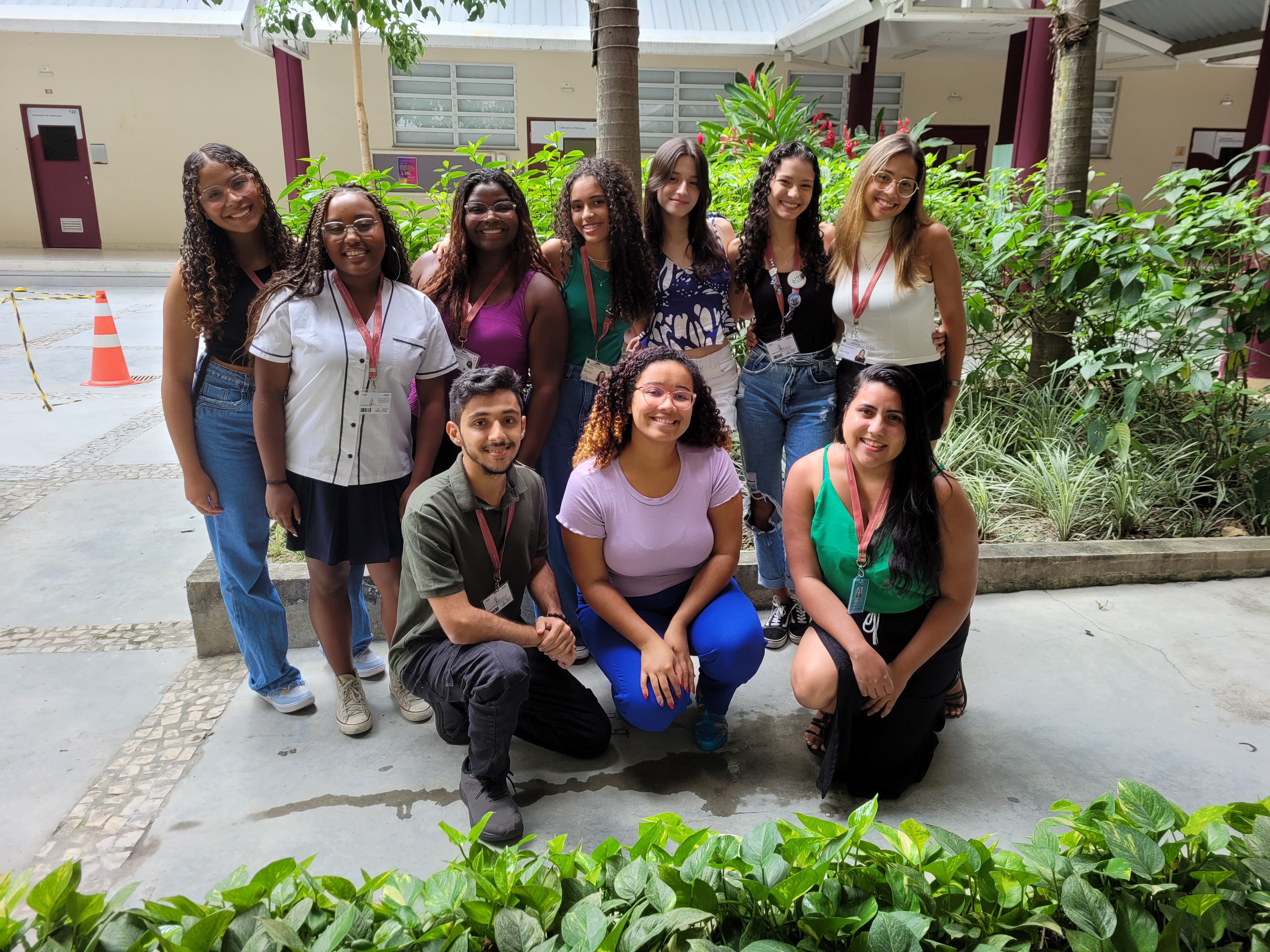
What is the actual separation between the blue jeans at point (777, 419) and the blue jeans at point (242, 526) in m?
1.59

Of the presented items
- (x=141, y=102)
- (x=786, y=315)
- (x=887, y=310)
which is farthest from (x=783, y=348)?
(x=141, y=102)

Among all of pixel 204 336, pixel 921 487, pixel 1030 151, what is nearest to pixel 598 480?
pixel 921 487

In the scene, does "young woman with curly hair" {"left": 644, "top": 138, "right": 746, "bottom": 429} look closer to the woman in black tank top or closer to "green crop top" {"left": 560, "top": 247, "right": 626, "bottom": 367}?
"green crop top" {"left": 560, "top": 247, "right": 626, "bottom": 367}

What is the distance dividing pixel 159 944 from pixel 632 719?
5.31 ft

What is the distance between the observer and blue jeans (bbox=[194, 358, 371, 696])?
2.87 m

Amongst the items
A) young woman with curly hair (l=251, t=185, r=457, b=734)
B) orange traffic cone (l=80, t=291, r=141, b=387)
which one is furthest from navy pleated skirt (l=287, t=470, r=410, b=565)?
orange traffic cone (l=80, t=291, r=141, b=387)

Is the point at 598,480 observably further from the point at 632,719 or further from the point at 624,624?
the point at 632,719

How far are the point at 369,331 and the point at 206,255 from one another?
1.76 ft

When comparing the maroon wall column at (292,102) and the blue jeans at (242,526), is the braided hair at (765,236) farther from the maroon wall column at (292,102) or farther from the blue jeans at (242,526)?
the maroon wall column at (292,102)

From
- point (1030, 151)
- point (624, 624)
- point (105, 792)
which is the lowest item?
point (105, 792)

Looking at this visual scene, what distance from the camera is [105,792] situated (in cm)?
266

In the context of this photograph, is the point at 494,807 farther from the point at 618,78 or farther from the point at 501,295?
the point at 618,78

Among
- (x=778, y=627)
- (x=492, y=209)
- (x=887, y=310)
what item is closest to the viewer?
(x=492, y=209)

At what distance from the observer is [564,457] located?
338 centimetres
